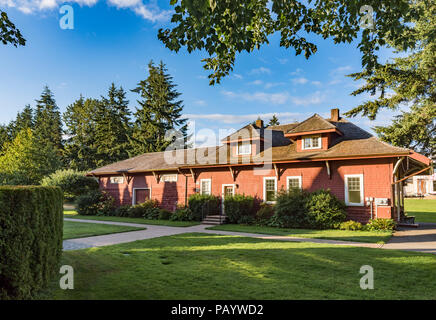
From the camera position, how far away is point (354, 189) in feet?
48.9

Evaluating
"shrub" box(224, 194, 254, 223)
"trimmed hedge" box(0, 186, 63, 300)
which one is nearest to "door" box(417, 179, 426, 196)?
"shrub" box(224, 194, 254, 223)

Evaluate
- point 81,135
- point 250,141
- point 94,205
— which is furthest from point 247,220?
point 81,135

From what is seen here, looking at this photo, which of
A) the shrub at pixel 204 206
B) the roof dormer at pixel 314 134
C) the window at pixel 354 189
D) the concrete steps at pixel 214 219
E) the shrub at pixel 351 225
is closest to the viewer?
the shrub at pixel 351 225

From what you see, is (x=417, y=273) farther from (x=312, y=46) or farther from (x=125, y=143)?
(x=125, y=143)

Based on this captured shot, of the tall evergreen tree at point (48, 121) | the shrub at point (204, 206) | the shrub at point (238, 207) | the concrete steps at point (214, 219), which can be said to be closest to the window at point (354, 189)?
the shrub at point (238, 207)

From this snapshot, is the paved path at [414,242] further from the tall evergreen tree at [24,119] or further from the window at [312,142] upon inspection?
the tall evergreen tree at [24,119]

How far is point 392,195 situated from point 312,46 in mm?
10375

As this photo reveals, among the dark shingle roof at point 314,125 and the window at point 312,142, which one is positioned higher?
the dark shingle roof at point 314,125

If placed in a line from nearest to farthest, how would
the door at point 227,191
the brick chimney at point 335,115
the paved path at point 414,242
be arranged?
1. the paved path at point 414,242
2. the door at point 227,191
3. the brick chimney at point 335,115

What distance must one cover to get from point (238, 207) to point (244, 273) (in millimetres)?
11128

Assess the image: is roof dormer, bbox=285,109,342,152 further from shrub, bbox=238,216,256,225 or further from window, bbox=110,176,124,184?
window, bbox=110,176,124,184

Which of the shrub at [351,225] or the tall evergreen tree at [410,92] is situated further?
the tall evergreen tree at [410,92]

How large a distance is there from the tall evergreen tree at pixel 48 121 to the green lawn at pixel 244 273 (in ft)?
163

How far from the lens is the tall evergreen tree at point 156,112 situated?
39.8 meters
